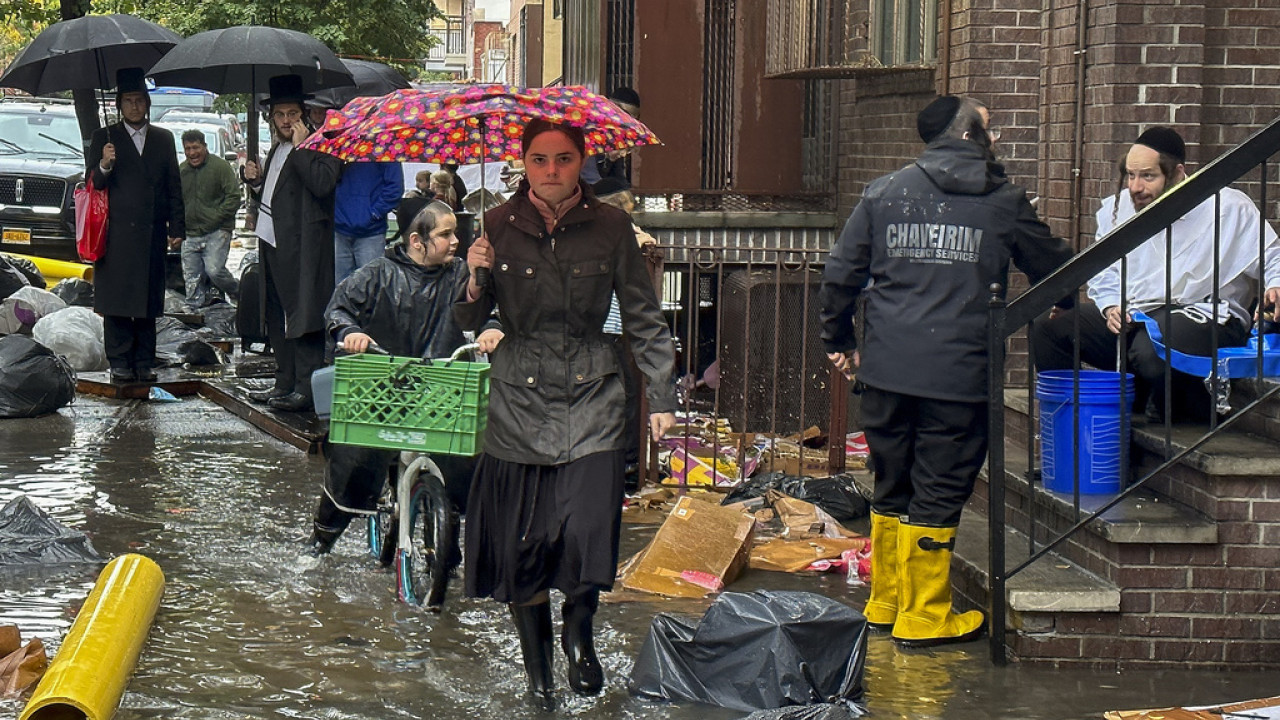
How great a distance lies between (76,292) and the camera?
49.0 feet

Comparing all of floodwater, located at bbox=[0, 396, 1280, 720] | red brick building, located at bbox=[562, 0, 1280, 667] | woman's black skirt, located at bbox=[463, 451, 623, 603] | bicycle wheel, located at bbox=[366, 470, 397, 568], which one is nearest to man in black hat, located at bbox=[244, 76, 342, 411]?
floodwater, located at bbox=[0, 396, 1280, 720]

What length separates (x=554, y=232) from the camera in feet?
17.7

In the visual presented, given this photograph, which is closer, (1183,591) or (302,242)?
(1183,591)

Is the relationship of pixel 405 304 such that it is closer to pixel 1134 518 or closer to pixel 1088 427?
pixel 1088 427

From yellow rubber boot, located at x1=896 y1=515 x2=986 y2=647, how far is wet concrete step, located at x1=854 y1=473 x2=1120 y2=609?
196 millimetres

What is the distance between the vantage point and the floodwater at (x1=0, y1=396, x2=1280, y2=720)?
Answer: 5.43 metres

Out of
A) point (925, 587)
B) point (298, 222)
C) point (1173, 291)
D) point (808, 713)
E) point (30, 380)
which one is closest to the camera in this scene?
point (808, 713)

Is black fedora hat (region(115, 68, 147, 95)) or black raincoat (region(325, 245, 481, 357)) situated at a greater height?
black fedora hat (region(115, 68, 147, 95))

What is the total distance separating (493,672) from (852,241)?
201cm

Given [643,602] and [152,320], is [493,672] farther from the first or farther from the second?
[152,320]

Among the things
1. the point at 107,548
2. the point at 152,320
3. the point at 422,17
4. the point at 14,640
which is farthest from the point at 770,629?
the point at 422,17

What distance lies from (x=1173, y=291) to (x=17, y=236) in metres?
14.9

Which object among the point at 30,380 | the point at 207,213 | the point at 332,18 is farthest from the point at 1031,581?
the point at 332,18

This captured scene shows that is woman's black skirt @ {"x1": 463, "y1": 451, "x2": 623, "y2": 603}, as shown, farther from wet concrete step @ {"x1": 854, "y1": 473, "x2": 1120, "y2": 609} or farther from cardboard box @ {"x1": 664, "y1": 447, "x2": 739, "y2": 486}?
cardboard box @ {"x1": 664, "y1": 447, "x2": 739, "y2": 486}
